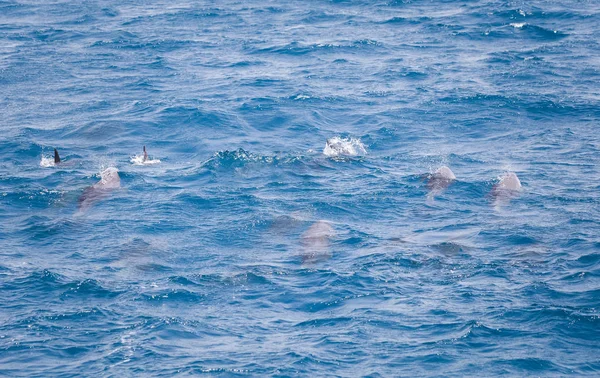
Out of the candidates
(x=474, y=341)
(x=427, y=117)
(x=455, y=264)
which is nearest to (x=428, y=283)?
(x=455, y=264)

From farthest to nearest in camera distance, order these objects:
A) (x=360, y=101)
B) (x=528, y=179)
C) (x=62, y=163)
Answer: (x=360, y=101), (x=62, y=163), (x=528, y=179)

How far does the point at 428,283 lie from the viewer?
25.8 m

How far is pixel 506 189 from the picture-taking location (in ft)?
108

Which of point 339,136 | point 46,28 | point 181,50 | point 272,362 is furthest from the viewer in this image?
point 46,28

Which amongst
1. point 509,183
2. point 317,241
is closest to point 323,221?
point 317,241

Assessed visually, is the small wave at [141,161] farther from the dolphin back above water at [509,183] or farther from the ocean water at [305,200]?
the dolphin back above water at [509,183]

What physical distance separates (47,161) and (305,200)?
44.0ft

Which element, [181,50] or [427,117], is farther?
[181,50]

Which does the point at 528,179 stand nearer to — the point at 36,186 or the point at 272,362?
the point at 272,362

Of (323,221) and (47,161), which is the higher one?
(47,161)

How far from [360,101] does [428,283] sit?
2063cm

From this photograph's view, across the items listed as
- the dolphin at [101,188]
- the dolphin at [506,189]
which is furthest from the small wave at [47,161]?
the dolphin at [506,189]

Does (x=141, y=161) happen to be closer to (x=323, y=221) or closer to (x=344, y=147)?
(x=344, y=147)

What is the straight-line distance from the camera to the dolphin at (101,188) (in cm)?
3284
